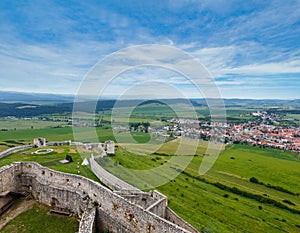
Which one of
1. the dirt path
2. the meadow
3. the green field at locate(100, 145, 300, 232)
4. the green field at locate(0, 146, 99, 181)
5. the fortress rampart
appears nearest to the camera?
the fortress rampart

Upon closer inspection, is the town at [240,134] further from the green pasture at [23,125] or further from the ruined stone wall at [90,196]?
the ruined stone wall at [90,196]

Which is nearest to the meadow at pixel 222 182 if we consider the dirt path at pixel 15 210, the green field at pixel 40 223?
the dirt path at pixel 15 210

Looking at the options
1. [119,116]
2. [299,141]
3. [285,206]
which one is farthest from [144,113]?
[285,206]

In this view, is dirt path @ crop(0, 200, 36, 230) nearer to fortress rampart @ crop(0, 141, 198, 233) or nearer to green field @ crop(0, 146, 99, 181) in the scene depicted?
fortress rampart @ crop(0, 141, 198, 233)

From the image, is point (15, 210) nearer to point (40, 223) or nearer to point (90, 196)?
point (40, 223)

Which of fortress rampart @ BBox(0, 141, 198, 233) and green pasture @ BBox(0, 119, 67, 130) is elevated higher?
fortress rampart @ BBox(0, 141, 198, 233)

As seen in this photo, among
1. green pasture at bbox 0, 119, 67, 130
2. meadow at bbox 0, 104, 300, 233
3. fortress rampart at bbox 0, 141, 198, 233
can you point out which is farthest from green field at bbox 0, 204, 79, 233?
green pasture at bbox 0, 119, 67, 130
